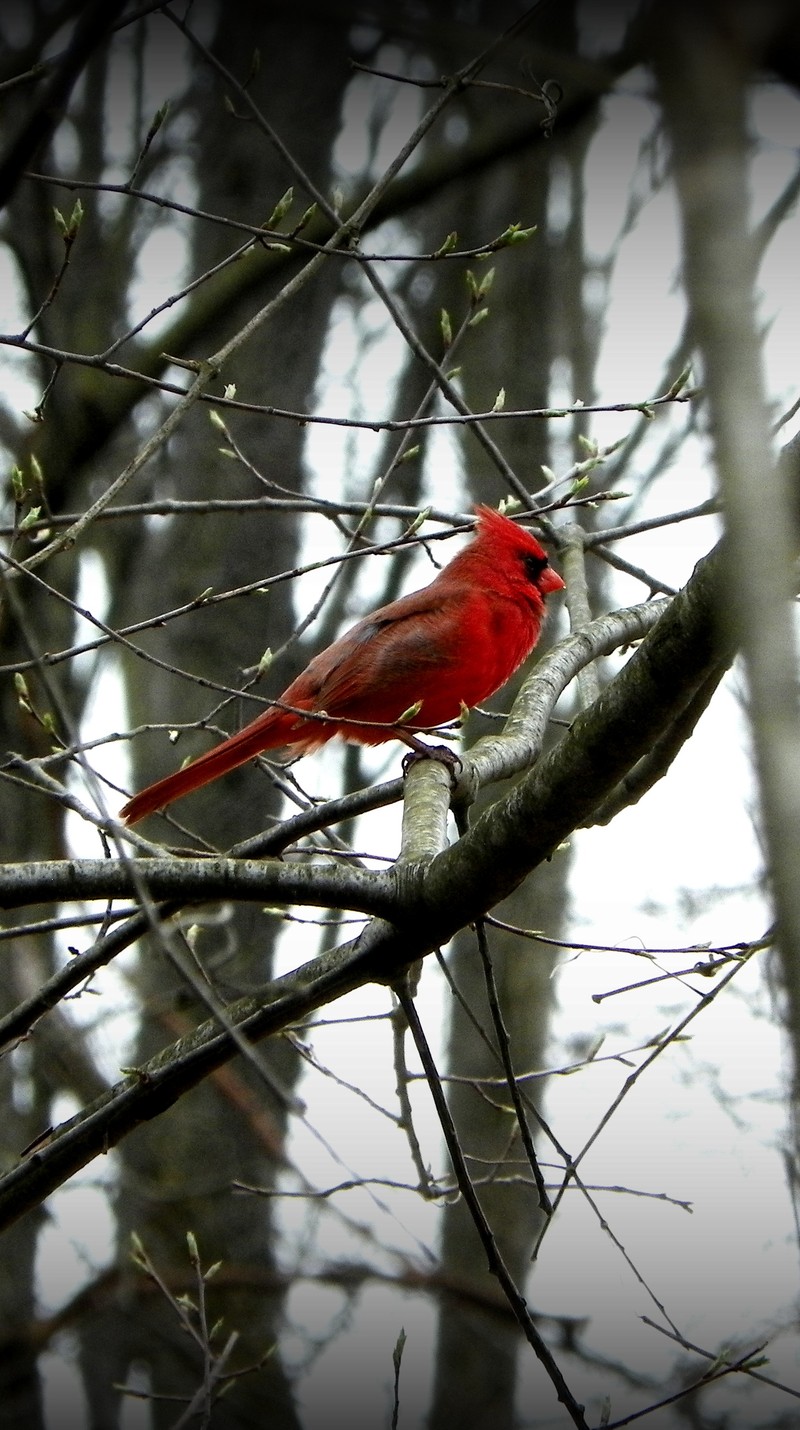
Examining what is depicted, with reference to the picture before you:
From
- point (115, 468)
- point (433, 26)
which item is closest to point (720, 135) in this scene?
point (433, 26)

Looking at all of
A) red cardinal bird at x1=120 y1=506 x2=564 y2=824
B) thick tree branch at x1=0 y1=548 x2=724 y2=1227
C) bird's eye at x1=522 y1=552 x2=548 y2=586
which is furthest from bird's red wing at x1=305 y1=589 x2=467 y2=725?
thick tree branch at x1=0 y1=548 x2=724 y2=1227

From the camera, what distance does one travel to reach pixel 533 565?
15.4 feet

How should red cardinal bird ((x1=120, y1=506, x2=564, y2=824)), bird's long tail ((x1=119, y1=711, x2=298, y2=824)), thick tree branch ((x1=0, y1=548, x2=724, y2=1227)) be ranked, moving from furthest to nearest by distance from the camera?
red cardinal bird ((x1=120, y1=506, x2=564, y2=824)) → bird's long tail ((x1=119, y1=711, x2=298, y2=824)) → thick tree branch ((x1=0, y1=548, x2=724, y2=1227))

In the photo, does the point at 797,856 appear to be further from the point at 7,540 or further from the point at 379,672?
the point at 379,672

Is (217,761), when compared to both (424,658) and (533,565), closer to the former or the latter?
(424,658)

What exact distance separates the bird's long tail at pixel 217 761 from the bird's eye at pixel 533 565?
117cm

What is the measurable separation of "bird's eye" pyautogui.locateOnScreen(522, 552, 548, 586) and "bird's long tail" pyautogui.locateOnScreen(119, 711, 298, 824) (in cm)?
117

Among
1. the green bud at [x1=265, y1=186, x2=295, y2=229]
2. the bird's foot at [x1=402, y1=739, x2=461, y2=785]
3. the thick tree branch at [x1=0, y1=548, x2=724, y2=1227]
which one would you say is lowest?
the thick tree branch at [x1=0, y1=548, x2=724, y2=1227]

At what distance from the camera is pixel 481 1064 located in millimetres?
6117

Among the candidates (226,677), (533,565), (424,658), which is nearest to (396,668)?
(424,658)

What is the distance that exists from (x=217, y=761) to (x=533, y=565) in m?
1.47

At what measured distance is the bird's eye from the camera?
468 centimetres

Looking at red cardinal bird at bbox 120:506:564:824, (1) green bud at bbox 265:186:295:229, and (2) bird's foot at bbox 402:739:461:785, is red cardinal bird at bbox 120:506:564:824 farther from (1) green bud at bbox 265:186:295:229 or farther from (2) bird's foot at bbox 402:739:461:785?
(1) green bud at bbox 265:186:295:229

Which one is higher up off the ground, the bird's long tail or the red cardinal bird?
the red cardinal bird
